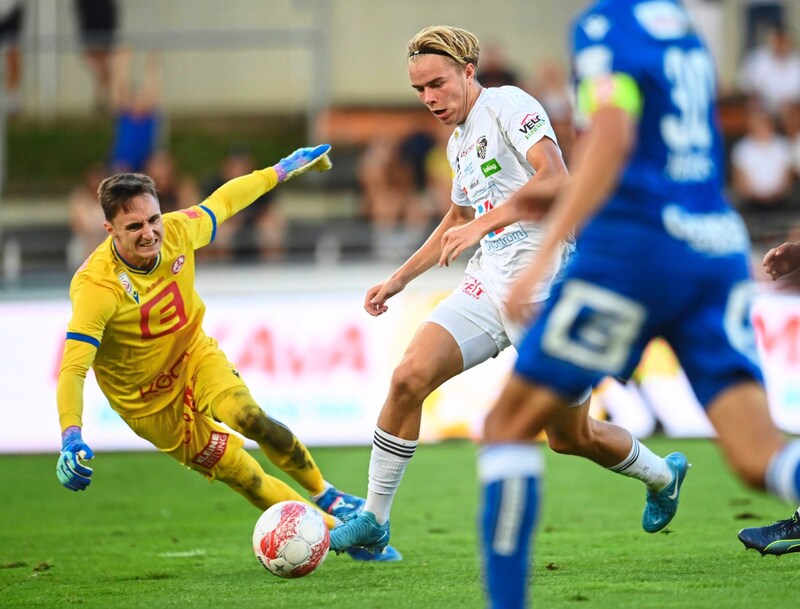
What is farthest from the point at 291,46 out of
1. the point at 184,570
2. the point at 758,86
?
the point at 184,570

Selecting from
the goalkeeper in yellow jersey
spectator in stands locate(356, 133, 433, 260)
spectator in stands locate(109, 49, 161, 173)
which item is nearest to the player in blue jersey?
the goalkeeper in yellow jersey

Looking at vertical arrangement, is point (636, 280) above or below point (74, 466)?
above

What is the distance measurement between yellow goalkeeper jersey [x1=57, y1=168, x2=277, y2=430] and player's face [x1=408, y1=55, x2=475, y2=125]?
1299mm

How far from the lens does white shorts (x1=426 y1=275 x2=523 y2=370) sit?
20.3ft

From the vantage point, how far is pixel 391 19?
21000mm

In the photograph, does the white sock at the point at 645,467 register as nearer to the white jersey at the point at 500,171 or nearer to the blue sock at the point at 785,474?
the white jersey at the point at 500,171

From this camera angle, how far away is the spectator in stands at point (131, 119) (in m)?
15.9

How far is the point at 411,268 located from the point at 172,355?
1432 mm

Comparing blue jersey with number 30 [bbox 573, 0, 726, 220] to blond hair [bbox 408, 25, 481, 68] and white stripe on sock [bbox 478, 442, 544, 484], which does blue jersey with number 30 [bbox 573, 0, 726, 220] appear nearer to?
white stripe on sock [bbox 478, 442, 544, 484]

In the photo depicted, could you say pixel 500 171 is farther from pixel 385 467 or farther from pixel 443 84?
pixel 385 467

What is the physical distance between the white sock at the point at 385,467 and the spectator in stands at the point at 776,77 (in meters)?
11.3

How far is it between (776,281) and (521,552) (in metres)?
2.03

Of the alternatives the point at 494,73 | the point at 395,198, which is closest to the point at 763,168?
the point at 494,73

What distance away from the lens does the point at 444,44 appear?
6.18 metres
